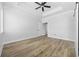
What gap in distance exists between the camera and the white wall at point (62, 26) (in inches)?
64.2

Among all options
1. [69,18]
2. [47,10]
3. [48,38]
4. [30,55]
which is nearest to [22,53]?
[30,55]

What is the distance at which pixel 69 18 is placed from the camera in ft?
5.34

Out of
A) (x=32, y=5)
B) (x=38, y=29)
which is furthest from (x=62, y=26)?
(x=32, y=5)

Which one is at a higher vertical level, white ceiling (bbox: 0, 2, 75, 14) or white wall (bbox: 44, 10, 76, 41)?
white ceiling (bbox: 0, 2, 75, 14)

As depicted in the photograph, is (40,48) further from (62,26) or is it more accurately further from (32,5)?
(32,5)

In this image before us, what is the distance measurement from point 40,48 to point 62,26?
41 centimetres

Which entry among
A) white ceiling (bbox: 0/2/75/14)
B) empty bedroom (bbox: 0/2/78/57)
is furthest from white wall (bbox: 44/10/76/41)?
white ceiling (bbox: 0/2/75/14)

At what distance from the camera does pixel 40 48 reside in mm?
1660

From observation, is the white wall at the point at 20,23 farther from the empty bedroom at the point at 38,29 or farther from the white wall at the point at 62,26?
the white wall at the point at 62,26

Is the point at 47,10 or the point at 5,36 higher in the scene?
the point at 47,10

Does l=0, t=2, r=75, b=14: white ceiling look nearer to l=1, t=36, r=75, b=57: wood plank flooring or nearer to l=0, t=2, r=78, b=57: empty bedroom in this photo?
l=0, t=2, r=78, b=57: empty bedroom

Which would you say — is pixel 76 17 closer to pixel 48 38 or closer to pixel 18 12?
pixel 48 38

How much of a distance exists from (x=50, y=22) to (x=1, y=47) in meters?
0.73

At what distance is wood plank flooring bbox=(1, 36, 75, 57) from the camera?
1.64 meters
